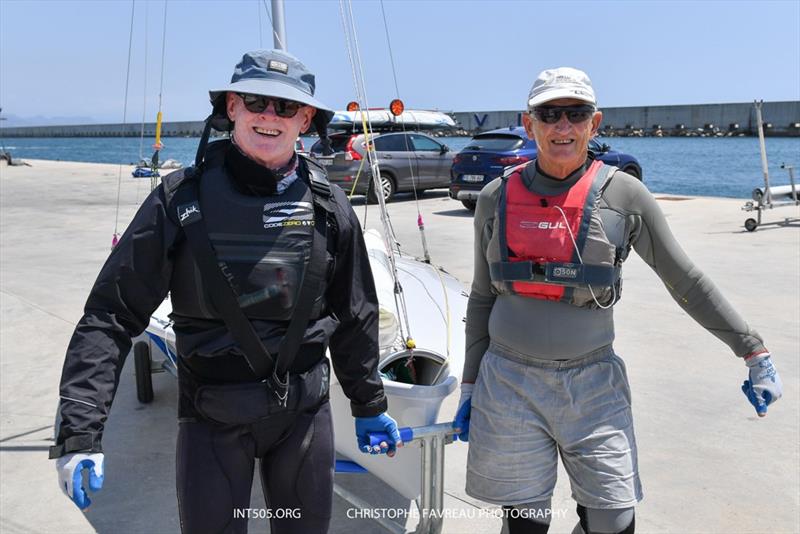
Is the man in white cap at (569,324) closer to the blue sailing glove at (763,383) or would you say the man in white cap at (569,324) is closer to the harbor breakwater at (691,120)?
the blue sailing glove at (763,383)

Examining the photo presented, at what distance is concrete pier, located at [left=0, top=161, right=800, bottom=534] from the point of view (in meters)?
3.42

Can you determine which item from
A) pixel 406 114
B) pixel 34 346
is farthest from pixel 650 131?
pixel 34 346

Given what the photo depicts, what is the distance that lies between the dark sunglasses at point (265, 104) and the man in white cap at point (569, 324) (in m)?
0.73

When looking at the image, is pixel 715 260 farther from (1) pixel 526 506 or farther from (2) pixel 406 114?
(2) pixel 406 114

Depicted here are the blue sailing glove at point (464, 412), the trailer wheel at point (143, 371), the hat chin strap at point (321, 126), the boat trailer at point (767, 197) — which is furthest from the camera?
the boat trailer at point (767, 197)

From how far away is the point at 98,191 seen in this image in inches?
754

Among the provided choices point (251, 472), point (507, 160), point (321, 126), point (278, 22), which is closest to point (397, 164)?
point (507, 160)

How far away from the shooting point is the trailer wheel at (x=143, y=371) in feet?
15.7

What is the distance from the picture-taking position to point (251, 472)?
2.18m

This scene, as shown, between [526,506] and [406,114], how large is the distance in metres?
16.5

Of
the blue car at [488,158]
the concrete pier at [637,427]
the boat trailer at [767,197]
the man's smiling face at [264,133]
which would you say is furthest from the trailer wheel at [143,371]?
the boat trailer at [767,197]

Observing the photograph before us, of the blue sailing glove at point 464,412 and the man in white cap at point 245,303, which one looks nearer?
the man in white cap at point 245,303

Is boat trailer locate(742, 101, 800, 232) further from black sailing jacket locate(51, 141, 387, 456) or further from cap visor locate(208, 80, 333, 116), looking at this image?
cap visor locate(208, 80, 333, 116)

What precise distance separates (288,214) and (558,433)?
1048 mm
